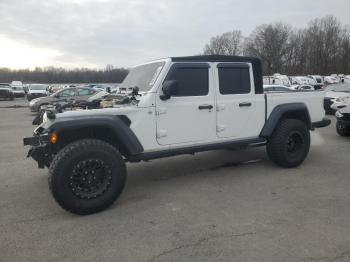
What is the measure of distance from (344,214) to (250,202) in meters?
1.14

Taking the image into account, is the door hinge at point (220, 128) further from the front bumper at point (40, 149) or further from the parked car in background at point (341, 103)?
the parked car in background at point (341, 103)

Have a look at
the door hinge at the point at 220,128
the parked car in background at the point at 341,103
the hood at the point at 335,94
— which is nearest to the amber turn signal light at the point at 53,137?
the door hinge at the point at 220,128

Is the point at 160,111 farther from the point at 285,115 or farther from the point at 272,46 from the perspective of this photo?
the point at 272,46

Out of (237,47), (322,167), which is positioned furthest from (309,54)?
(322,167)

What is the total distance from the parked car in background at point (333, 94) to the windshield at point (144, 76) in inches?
439

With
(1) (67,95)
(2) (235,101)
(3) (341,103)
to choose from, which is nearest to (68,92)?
(1) (67,95)

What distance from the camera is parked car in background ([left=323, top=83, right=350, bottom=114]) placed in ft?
46.5

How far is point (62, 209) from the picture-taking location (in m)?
4.29

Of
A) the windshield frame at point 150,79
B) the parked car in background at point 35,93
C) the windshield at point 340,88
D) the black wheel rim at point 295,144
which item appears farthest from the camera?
the parked car in background at point 35,93

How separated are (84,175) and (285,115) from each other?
12.7ft

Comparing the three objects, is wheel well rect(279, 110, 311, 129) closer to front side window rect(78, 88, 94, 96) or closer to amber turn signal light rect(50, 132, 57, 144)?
amber turn signal light rect(50, 132, 57, 144)

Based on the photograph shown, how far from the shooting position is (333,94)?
14484 millimetres

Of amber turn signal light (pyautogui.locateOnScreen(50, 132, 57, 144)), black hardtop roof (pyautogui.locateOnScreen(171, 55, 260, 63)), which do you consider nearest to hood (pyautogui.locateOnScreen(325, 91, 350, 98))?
black hardtop roof (pyautogui.locateOnScreen(171, 55, 260, 63))

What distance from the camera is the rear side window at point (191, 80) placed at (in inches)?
193
